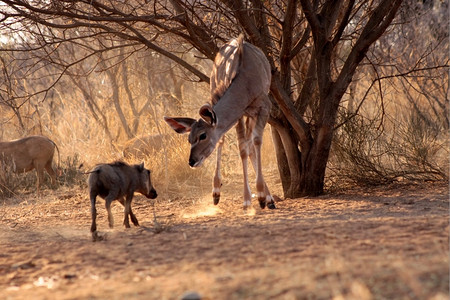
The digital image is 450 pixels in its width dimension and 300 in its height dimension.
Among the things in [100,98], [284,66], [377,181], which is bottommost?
[377,181]

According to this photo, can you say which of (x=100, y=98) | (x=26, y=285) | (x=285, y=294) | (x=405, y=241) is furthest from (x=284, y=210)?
(x=100, y=98)

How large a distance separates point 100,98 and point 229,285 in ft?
41.5

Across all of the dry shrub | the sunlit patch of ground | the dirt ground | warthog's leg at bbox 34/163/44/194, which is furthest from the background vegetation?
the dirt ground

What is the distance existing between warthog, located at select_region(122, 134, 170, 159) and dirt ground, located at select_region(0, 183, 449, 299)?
431 cm

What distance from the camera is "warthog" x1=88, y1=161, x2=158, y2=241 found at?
6074mm

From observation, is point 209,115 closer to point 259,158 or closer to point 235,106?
point 235,106

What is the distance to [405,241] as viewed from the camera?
158 inches

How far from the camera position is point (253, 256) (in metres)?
3.94

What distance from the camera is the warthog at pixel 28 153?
11.2 m

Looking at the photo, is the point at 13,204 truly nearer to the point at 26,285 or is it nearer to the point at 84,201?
the point at 84,201

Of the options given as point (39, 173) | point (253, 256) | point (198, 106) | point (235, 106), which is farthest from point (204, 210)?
point (198, 106)

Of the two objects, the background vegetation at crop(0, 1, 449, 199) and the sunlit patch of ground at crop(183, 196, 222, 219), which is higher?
the background vegetation at crop(0, 1, 449, 199)

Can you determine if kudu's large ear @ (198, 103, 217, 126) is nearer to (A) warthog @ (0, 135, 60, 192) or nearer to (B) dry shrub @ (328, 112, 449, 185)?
(B) dry shrub @ (328, 112, 449, 185)

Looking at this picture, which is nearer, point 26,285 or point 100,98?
point 26,285
